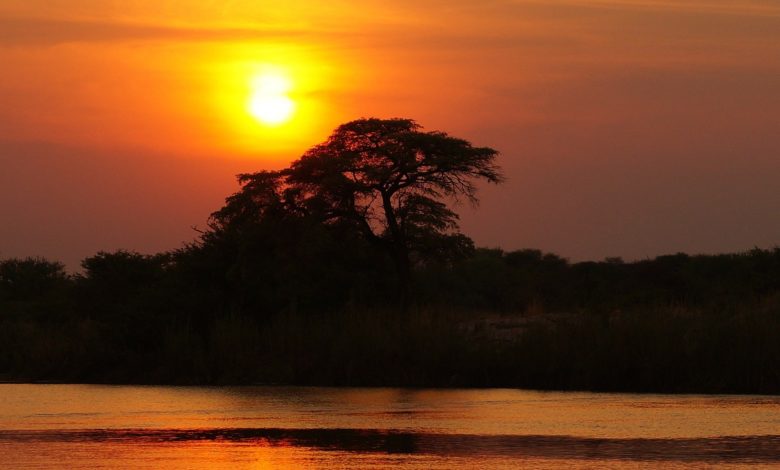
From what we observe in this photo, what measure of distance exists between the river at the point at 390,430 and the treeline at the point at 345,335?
6.96 feet

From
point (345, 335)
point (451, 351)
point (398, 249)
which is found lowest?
point (451, 351)

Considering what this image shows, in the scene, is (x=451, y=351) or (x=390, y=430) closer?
(x=390, y=430)

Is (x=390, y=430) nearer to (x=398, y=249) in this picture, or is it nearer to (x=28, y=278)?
(x=398, y=249)

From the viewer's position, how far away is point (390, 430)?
2100 cm

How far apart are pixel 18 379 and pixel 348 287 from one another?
11.0 meters

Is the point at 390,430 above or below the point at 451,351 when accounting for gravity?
below

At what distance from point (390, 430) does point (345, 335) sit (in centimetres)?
1381

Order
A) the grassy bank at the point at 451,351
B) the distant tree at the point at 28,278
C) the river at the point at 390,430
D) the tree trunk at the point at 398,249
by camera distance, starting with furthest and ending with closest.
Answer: the distant tree at the point at 28,278 → the tree trunk at the point at 398,249 → the grassy bank at the point at 451,351 → the river at the point at 390,430

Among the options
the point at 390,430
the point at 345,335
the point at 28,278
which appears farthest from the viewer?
the point at 28,278

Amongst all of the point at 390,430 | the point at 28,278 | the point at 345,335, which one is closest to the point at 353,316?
the point at 345,335

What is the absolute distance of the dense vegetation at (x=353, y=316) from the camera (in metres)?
31.0

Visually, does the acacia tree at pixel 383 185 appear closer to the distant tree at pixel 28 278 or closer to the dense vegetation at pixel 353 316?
the dense vegetation at pixel 353 316

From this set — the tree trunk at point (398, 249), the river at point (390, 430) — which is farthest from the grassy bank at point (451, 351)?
the tree trunk at point (398, 249)

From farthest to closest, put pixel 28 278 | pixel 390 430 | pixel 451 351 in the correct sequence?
pixel 28 278, pixel 451 351, pixel 390 430
